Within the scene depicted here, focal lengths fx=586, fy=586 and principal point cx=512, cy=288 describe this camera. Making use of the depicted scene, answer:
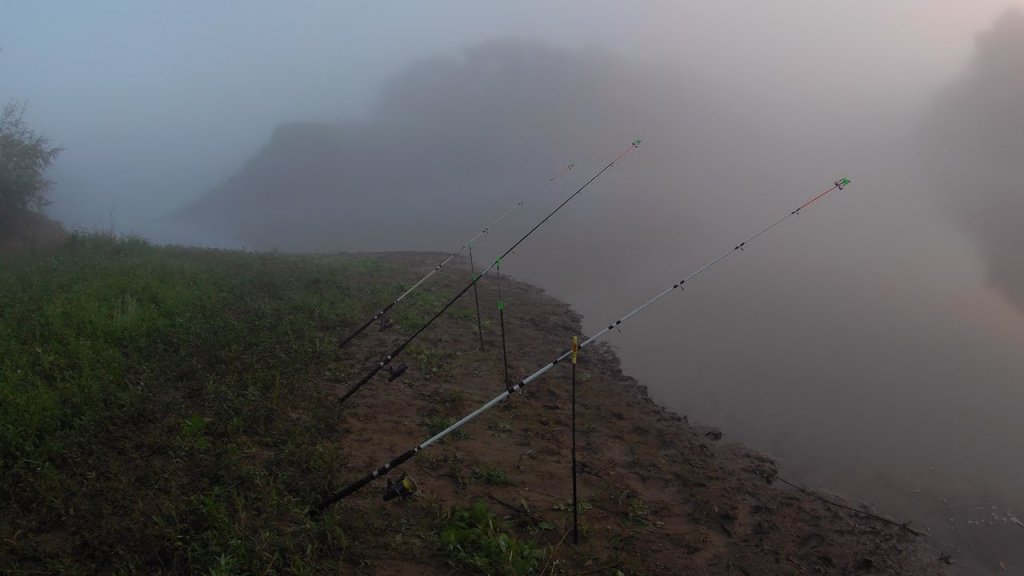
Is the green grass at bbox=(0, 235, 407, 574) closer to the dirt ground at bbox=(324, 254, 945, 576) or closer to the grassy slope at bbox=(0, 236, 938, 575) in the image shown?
the grassy slope at bbox=(0, 236, 938, 575)

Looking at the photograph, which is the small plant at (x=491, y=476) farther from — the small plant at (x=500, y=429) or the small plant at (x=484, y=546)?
the small plant at (x=500, y=429)

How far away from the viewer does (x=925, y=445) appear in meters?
6.49

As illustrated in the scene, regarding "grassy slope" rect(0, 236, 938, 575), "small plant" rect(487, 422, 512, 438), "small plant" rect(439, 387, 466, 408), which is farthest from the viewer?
"small plant" rect(439, 387, 466, 408)

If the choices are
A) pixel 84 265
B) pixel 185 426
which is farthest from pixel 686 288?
pixel 84 265

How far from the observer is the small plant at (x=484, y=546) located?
358 cm

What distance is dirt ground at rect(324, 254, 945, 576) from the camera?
403 centimetres

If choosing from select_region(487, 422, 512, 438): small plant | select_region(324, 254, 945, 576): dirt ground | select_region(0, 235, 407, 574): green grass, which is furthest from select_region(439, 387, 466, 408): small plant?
select_region(0, 235, 407, 574): green grass

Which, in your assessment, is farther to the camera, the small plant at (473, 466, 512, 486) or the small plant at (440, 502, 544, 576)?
the small plant at (473, 466, 512, 486)

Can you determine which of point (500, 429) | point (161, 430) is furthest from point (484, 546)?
point (161, 430)

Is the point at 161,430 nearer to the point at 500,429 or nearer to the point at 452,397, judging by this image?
the point at 452,397

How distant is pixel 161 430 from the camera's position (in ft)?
15.2

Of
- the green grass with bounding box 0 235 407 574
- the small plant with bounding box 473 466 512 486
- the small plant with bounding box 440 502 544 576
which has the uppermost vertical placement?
the small plant with bounding box 473 466 512 486

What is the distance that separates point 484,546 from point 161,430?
9.15ft

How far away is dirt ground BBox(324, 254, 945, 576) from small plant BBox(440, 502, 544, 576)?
9 centimetres
